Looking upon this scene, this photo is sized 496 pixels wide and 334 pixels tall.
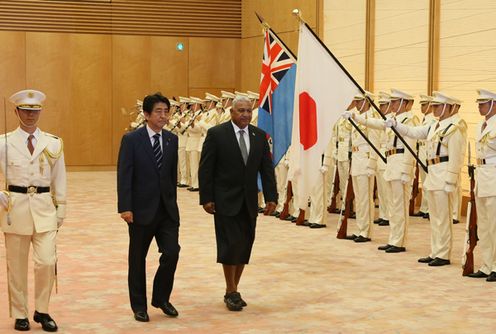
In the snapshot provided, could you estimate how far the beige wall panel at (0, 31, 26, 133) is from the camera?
20297 mm

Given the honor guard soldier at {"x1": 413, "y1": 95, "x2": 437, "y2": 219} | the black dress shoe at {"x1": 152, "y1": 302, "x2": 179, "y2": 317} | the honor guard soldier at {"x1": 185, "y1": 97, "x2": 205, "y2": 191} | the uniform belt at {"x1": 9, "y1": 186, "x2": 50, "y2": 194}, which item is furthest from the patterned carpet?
the honor guard soldier at {"x1": 185, "y1": 97, "x2": 205, "y2": 191}

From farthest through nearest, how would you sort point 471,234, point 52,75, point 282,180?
1. point 52,75
2. point 282,180
3. point 471,234

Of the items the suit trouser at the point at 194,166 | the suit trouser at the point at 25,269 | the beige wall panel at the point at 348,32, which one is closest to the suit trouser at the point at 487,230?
the suit trouser at the point at 25,269

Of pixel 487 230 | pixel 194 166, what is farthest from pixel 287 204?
pixel 194 166

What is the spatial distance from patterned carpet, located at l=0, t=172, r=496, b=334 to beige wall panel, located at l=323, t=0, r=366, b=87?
222 inches

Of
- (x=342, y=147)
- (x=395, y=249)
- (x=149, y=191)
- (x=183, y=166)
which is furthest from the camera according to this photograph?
(x=183, y=166)

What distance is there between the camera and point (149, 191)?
6.05 m

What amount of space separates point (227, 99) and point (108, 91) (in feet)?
21.9

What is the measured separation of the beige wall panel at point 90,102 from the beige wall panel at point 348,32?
6.11 metres

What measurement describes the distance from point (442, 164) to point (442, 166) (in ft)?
0.07

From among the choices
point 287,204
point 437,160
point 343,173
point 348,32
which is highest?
point 348,32

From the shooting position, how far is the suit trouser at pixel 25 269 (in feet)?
18.9

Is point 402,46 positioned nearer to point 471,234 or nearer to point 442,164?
point 442,164

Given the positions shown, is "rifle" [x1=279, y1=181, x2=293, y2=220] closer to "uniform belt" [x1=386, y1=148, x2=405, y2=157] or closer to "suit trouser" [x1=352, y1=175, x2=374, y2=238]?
"suit trouser" [x1=352, y1=175, x2=374, y2=238]
